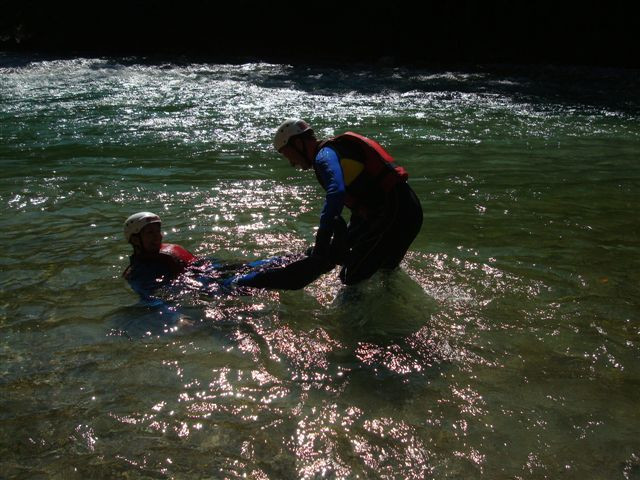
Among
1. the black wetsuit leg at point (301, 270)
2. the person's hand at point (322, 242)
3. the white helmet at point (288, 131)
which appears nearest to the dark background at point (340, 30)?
the white helmet at point (288, 131)

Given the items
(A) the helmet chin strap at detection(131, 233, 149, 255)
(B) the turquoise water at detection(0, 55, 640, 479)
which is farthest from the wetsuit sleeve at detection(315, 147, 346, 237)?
(A) the helmet chin strap at detection(131, 233, 149, 255)

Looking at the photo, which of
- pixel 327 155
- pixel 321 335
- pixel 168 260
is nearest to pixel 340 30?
pixel 168 260

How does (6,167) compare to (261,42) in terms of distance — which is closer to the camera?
(6,167)

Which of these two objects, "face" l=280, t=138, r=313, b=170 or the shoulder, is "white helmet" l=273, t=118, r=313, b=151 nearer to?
"face" l=280, t=138, r=313, b=170

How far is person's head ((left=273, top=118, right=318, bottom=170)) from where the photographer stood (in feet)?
17.6

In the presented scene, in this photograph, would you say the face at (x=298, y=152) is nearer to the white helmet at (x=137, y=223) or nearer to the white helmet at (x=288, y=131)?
the white helmet at (x=288, y=131)

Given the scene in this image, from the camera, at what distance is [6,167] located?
455 inches

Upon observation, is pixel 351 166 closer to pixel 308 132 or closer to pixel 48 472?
pixel 308 132

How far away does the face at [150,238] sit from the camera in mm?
5949

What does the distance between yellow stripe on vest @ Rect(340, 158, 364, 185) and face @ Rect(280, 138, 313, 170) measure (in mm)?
338

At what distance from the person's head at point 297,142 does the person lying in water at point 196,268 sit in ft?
2.94

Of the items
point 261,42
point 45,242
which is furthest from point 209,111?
point 261,42

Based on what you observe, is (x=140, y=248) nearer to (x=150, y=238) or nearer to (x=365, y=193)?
(x=150, y=238)

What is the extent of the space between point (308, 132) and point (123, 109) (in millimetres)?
13731
